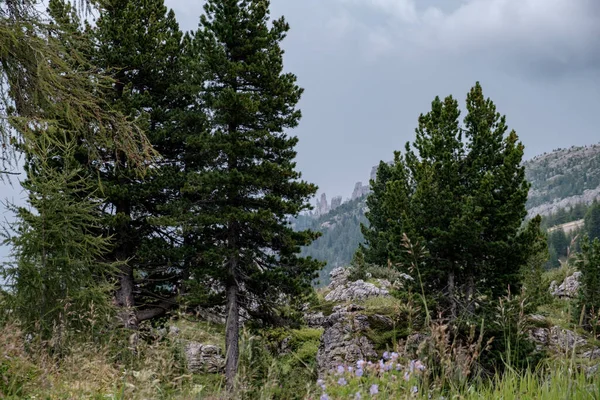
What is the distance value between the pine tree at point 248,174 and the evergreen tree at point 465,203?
3630 mm

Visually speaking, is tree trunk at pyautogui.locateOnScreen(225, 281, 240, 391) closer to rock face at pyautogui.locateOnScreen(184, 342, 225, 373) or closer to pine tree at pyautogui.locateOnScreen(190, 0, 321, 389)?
pine tree at pyautogui.locateOnScreen(190, 0, 321, 389)

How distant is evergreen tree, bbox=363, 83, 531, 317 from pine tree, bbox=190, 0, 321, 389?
3.63 meters

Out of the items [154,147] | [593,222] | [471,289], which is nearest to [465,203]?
[471,289]

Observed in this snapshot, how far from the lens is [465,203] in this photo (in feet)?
44.5

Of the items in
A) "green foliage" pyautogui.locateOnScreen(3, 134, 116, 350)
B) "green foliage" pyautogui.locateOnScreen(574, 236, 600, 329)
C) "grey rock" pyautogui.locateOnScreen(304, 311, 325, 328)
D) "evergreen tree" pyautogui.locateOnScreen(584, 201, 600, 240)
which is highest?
"evergreen tree" pyautogui.locateOnScreen(584, 201, 600, 240)

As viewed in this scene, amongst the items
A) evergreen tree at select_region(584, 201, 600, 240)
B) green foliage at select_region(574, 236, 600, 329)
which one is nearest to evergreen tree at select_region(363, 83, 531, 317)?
green foliage at select_region(574, 236, 600, 329)

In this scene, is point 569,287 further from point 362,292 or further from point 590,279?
point 362,292

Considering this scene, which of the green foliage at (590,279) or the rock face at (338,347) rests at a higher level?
the green foliage at (590,279)

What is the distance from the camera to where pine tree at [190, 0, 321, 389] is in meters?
14.5

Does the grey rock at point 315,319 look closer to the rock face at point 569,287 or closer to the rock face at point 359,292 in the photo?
the rock face at point 359,292

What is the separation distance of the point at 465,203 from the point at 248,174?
689 cm

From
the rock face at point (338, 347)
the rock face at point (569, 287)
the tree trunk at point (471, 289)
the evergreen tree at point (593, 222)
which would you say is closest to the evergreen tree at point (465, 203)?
the tree trunk at point (471, 289)

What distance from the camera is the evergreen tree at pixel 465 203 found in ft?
44.7

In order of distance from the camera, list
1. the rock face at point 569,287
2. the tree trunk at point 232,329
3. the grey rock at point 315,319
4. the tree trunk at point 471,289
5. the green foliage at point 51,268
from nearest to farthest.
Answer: the green foliage at point 51,268 < the tree trunk at point 232,329 < the tree trunk at point 471,289 < the grey rock at point 315,319 < the rock face at point 569,287
